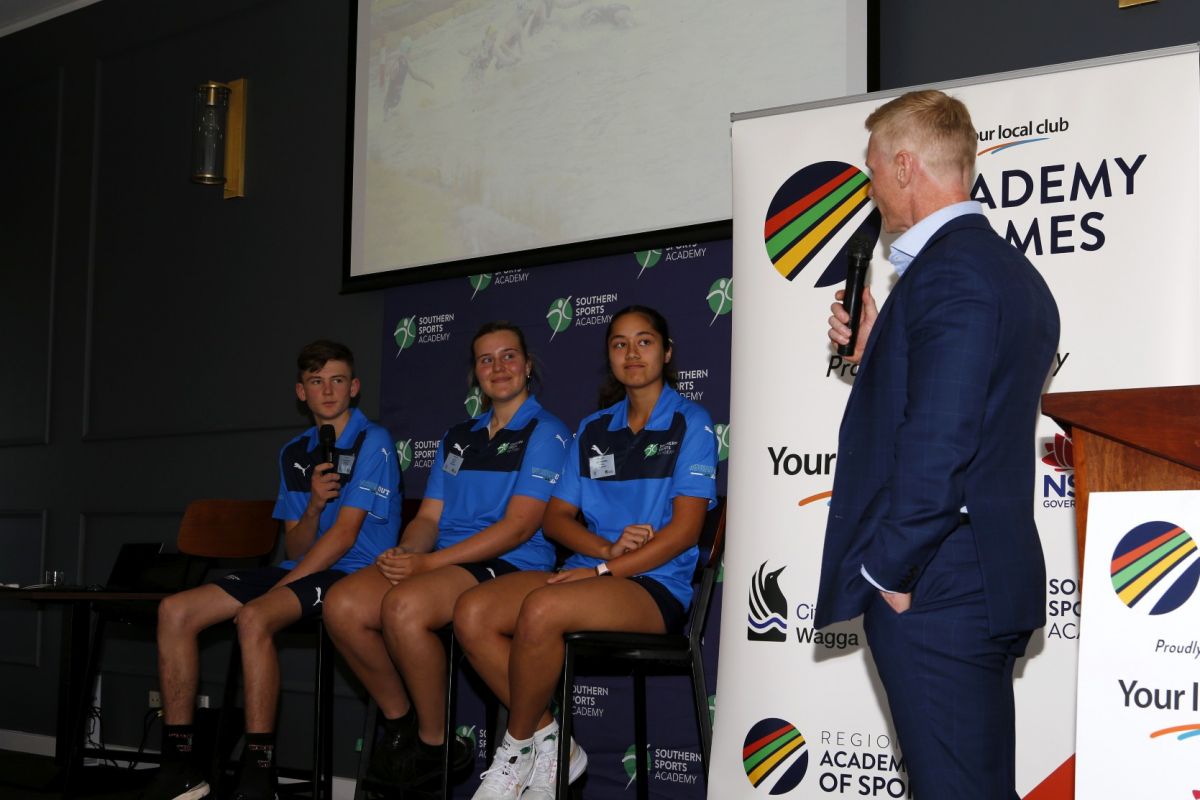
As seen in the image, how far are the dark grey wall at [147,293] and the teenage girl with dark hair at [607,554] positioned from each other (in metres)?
1.43

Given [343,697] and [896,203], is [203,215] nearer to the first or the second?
[343,697]

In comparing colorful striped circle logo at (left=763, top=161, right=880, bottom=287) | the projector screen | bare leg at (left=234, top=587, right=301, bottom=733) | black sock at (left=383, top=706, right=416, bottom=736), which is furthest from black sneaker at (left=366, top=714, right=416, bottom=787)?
colorful striped circle logo at (left=763, top=161, right=880, bottom=287)

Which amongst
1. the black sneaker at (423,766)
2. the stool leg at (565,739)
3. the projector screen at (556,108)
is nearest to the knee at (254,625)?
the black sneaker at (423,766)

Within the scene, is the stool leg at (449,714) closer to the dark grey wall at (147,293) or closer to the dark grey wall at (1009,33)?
the dark grey wall at (147,293)

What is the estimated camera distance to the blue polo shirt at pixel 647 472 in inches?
123

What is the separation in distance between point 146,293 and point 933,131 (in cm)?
429

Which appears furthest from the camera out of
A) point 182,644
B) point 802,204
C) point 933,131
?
point 182,644

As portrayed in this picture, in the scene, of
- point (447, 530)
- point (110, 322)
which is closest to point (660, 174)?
point (447, 530)

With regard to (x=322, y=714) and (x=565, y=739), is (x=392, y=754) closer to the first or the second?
(x=322, y=714)

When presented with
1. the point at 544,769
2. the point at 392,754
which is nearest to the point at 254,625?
the point at 392,754

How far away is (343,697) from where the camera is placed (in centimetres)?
433

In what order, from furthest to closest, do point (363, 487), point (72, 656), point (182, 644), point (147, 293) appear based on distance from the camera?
point (147, 293) → point (72, 656) → point (363, 487) → point (182, 644)

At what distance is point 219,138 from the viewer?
5.00 meters

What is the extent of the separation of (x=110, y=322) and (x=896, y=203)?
175 inches
